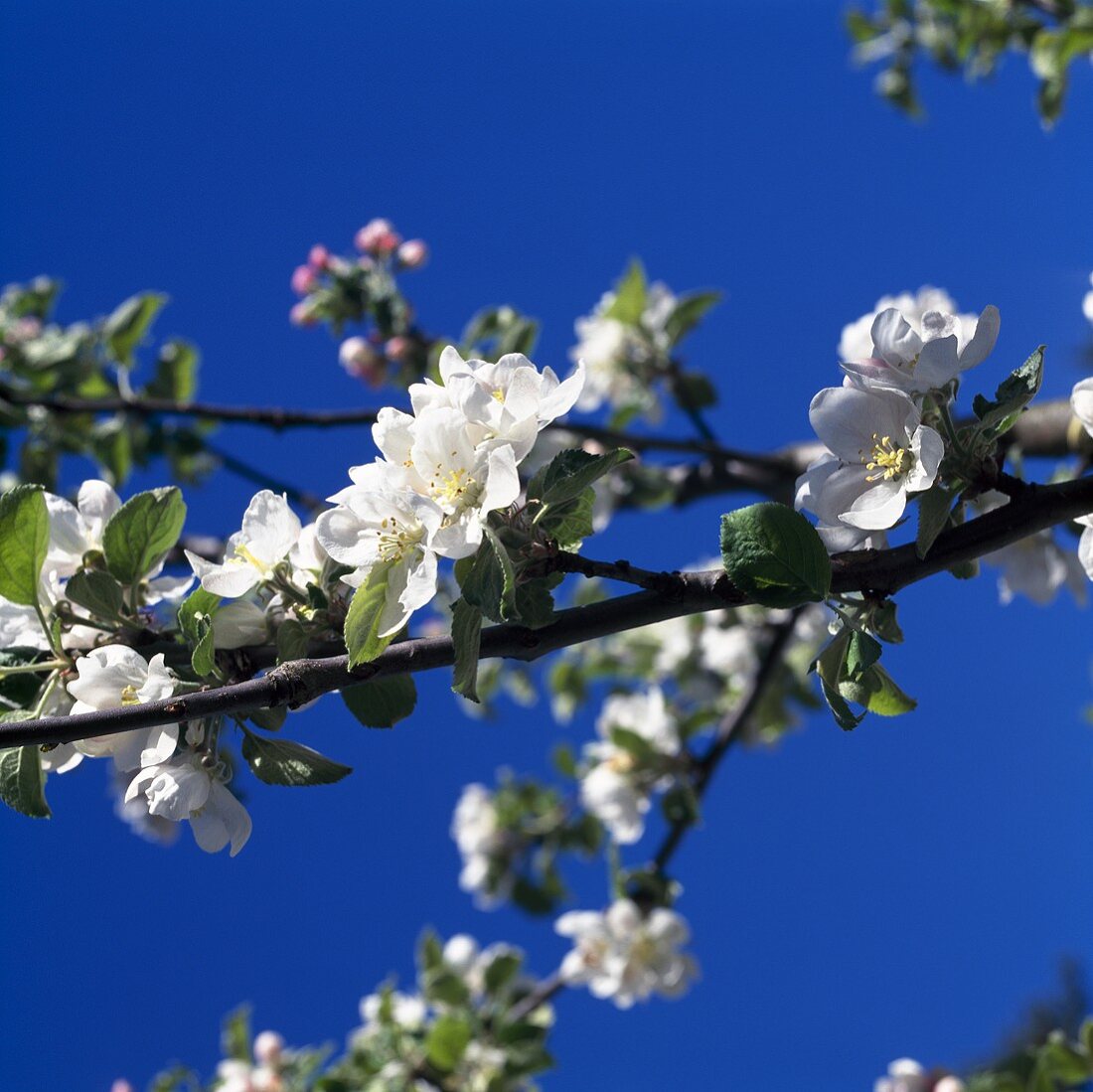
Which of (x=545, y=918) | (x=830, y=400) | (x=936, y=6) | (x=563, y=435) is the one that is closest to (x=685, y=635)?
(x=545, y=918)

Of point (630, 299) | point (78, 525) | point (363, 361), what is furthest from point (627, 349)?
point (78, 525)

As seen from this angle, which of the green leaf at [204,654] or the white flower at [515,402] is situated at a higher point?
the white flower at [515,402]

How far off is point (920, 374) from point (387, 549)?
1.85 ft

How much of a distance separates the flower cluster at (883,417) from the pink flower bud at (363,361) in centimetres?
223

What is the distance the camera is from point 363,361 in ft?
10.6

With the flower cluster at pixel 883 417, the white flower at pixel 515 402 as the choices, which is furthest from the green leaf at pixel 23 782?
the flower cluster at pixel 883 417

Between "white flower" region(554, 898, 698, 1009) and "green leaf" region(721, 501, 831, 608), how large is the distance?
1.98m

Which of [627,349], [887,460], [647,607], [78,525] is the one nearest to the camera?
[647,607]

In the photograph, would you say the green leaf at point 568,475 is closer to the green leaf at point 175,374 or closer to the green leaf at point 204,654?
the green leaf at point 204,654

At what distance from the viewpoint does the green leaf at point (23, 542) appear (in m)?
1.25

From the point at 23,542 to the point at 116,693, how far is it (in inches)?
8.8

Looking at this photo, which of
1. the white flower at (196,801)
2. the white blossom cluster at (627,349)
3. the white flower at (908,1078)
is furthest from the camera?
the white blossom cluster at (627,349)

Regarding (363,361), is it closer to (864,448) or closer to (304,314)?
(304,314)

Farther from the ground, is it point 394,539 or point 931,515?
point 394,539
